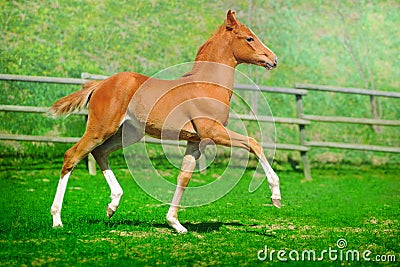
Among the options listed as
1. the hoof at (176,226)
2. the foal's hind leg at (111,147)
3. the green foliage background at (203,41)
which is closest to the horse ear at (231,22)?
the foal's hind leg at (111,147)

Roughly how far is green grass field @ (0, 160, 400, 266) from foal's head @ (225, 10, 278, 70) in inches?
76.4

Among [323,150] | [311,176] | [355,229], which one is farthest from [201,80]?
[323,150]

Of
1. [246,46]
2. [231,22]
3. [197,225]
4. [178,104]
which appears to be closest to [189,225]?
[197,225]

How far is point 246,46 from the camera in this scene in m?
7.24

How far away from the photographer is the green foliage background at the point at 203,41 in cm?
1479

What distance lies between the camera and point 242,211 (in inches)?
356

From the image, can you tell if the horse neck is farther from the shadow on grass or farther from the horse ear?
the shadow on grass

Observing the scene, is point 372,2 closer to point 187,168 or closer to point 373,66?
point 373,66

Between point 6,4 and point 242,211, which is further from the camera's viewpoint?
point 6,4

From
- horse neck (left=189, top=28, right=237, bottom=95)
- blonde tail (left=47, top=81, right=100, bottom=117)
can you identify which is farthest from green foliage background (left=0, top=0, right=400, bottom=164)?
horse neck (left=189, top=28, right=237, bottom=95)

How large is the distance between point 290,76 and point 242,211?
8092 mm

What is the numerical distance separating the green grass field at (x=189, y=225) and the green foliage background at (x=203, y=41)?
253cm

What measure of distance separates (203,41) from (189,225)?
9.80 m

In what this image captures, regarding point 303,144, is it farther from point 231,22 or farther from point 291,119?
point 231,22
